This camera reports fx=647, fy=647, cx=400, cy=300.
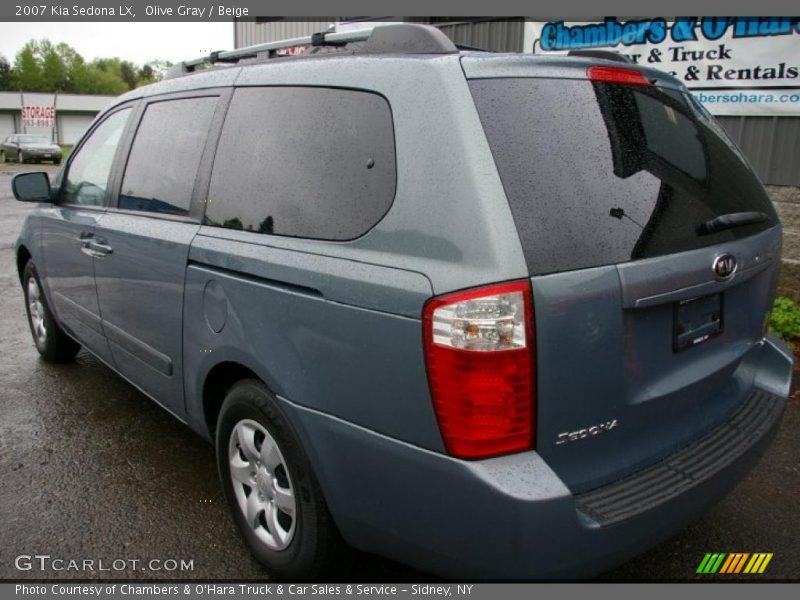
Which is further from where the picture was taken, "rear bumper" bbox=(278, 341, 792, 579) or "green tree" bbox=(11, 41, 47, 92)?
"green tree" bbox=(11, 41, 47, 92)

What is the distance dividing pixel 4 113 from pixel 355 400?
66.3m

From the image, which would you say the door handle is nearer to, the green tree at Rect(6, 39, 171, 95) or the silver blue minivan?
the silver blue minivan

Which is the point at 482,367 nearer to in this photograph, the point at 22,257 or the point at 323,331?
the point at 323,331

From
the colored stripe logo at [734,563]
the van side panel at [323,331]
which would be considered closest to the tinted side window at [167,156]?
the van side panel at [323,331]

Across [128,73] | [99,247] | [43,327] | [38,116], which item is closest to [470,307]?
[99,247]

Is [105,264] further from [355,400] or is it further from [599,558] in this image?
[599,558]

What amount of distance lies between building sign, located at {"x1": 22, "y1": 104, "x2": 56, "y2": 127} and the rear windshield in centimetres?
4827

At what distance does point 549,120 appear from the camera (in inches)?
75.5

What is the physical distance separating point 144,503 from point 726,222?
267 centimetres

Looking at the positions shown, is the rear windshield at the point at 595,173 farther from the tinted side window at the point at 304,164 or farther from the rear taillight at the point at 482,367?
the tinted side window at the point at 304,164

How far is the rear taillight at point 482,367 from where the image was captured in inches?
66.5

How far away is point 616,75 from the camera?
216cm

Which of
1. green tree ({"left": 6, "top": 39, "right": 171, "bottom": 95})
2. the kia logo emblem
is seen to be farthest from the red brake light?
green tree ({"left": 6, "top": 39, "right": 171, "bottom": 95})

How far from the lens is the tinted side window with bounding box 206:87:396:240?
200 cm
